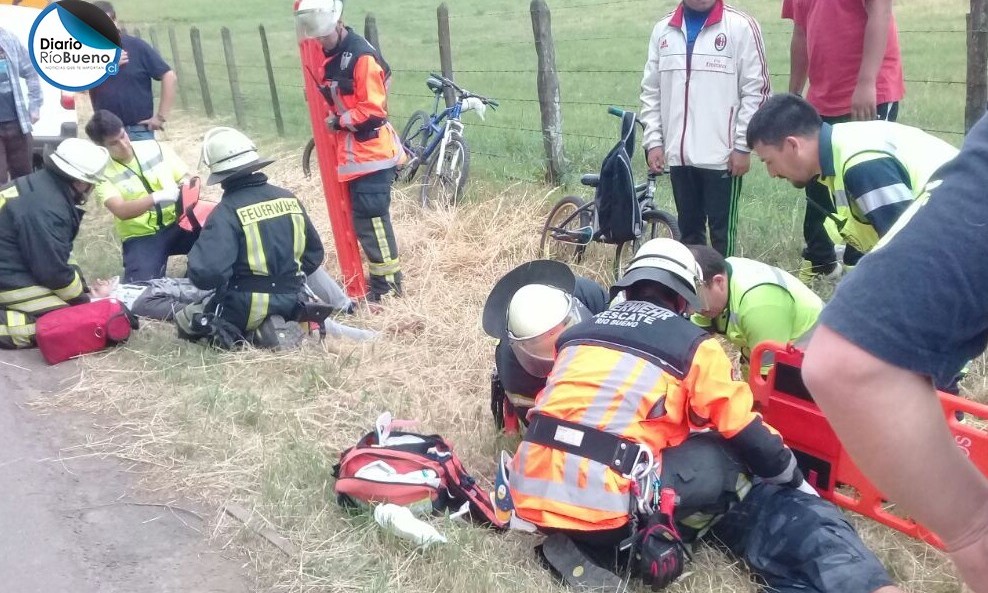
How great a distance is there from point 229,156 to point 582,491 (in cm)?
340

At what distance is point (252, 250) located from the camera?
214 inches

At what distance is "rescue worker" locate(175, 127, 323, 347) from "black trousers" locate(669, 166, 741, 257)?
7.56ft

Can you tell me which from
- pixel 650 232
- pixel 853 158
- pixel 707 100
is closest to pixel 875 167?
pixel 853 158

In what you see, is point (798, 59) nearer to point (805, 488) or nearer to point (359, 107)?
point (359, 107)

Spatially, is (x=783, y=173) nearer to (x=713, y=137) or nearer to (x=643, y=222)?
(x=713, y=137)

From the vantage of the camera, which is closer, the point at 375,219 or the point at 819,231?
the point at 819,231

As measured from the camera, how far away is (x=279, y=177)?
1023cm

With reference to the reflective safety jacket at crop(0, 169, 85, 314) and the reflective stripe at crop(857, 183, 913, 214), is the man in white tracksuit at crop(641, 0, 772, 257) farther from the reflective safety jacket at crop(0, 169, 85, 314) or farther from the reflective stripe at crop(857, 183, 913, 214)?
the reflective safety jacket at crop(0, 169, 85, 314)

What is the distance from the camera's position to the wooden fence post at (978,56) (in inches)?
200

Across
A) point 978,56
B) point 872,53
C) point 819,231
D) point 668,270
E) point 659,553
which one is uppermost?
point 872,53

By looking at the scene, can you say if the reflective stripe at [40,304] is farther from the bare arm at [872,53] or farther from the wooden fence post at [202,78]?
the wooden fence post at [202,78]

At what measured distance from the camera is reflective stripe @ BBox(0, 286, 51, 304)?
19.0ft

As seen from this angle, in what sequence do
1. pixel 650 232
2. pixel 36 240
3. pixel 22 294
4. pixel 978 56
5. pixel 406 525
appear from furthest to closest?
pixel 650 232 → pixel 22 294 → pixel 36 240 → pixel 978 56 → pixel 406 525

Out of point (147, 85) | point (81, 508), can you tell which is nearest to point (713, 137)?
point (81, 508)
